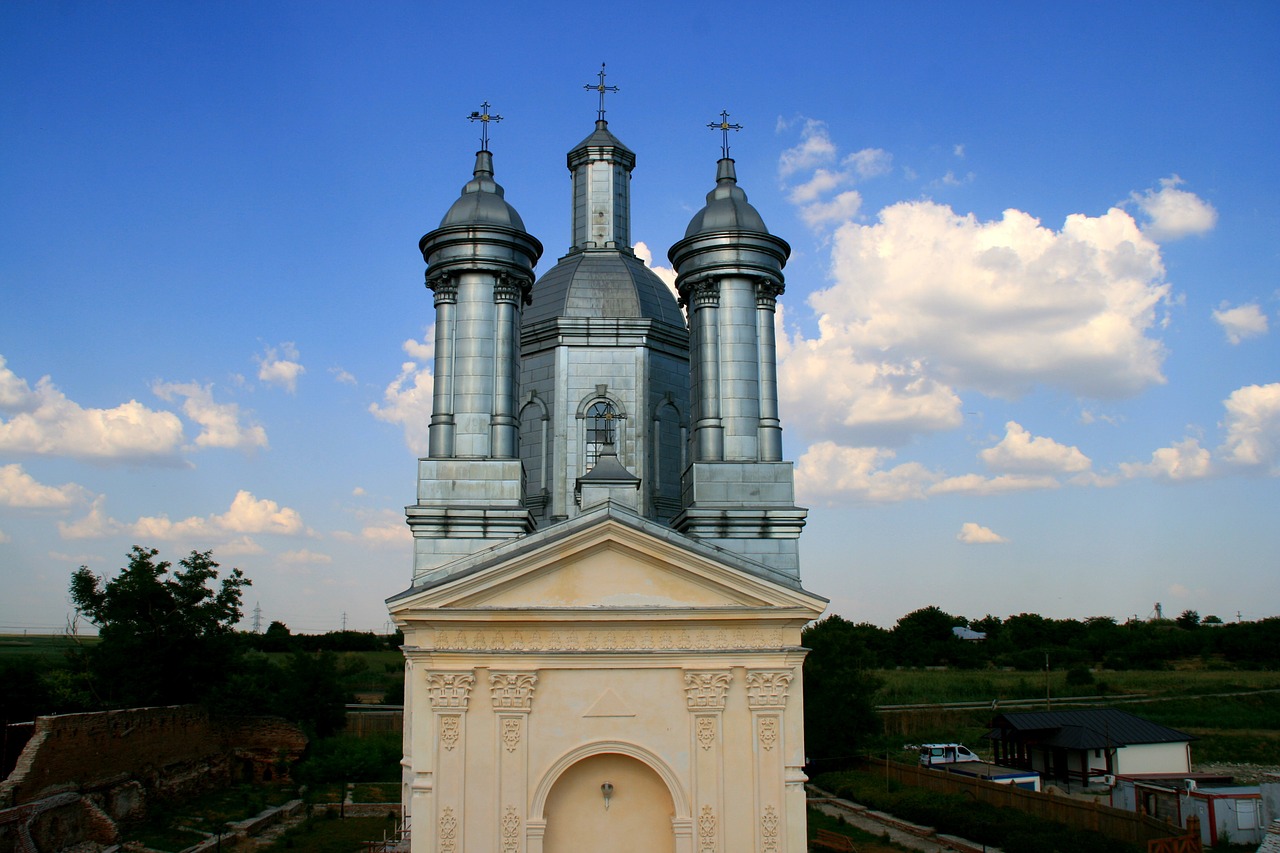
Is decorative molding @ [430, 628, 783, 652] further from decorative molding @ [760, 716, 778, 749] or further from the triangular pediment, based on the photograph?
decorative molding @ [760, 716, 778, 749]

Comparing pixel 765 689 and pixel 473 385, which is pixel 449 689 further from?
pixel 473 385

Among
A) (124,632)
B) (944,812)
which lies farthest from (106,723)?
(944,812)

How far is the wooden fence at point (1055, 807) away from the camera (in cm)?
2130

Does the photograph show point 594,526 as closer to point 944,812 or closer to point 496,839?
point 496,839

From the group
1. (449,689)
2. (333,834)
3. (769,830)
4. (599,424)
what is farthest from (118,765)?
(769,830)

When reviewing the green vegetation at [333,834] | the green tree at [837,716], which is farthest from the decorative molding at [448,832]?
the green tree at [837,716]

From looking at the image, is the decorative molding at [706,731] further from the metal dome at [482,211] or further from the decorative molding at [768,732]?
the metal dome at [482,211]

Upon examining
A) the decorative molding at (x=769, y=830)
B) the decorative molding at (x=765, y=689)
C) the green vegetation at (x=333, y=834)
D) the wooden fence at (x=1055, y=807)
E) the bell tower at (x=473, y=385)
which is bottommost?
the green vegetation at (x=333, y=834)

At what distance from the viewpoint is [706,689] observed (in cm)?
1636

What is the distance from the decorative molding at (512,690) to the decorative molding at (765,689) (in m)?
3.44

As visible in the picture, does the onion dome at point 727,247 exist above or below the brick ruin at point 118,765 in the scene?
above

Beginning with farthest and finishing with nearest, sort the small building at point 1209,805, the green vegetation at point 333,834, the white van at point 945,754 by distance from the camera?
the white van at point 945,754
the green vegetation at point 333,834
the small building at point 1209,805

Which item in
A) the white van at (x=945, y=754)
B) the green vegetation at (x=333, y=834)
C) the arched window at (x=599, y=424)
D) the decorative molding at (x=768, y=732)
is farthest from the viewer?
the white van at (x=945, y=754)

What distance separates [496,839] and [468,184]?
14.0 meters
